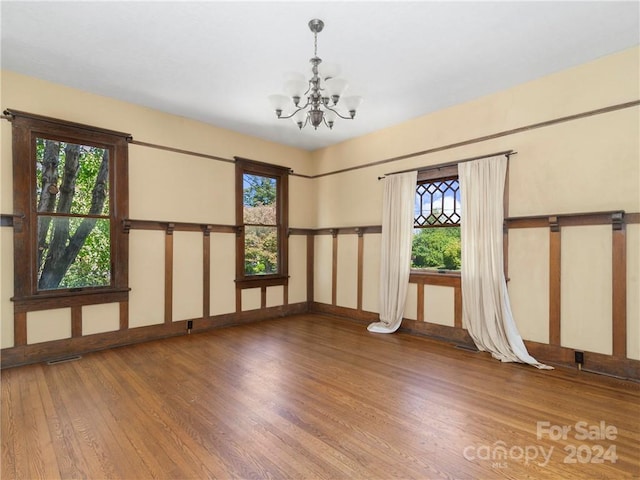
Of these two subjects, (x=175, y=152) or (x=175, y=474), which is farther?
(x=175, y=152)

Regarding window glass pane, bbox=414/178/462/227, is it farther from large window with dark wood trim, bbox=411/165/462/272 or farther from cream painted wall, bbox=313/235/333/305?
cream painted wall, bbox=313/235/333/305

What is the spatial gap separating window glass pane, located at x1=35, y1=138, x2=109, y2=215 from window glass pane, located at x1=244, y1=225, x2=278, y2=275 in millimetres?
2102

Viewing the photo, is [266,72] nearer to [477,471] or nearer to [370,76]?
[370,76]

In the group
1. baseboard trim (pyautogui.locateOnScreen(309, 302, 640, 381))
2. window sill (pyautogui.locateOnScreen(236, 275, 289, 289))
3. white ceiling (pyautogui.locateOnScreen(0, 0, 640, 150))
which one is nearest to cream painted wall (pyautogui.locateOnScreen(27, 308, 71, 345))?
window sill (pyautogui.locateOnScreen(236, 275, 289, 289))

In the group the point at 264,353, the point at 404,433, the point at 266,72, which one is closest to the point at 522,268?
→ the point at 404,433

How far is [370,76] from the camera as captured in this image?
12.2 ft

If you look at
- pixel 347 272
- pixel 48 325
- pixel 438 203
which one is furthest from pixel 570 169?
pixel 48 325

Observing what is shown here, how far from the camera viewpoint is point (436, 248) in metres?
4.76

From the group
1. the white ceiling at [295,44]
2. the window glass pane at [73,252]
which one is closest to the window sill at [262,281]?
the window glass pane at [73,252]

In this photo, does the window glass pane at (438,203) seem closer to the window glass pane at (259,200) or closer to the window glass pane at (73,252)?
the window glass pane at (259,200)

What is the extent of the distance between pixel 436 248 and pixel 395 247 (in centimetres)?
58

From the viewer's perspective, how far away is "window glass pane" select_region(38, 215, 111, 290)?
378 centimetres

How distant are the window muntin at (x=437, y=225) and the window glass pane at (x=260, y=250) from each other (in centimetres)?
244

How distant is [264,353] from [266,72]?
10.5 feet
